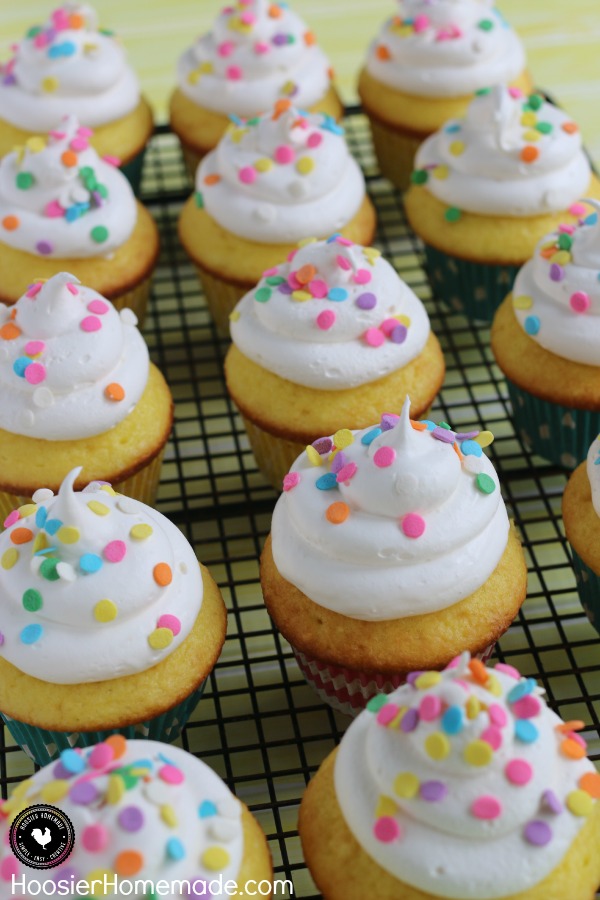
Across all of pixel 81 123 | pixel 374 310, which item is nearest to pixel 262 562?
pixel 374 310

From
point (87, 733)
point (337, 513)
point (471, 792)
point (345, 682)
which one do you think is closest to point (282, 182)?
point (337, 513)

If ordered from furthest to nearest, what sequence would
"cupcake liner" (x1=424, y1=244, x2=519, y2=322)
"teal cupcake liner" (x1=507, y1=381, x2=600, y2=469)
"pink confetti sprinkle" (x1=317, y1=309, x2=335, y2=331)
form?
"cupcake liner" (x1=424, y1=244, x2=519, y2=322) → "teal cupcake liner" (x1=507, y1=381, x2=600, y2=469) → "pink confetti sprinkle" (x1=317, y1=309, x2=335, y2=331)

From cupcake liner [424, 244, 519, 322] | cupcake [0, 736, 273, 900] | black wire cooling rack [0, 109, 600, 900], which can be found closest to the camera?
cupcake [0, 736, 273, 900]

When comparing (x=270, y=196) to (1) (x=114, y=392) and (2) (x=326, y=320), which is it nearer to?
(2) (x=326, y=320)

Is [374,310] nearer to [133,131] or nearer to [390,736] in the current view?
[390,736]

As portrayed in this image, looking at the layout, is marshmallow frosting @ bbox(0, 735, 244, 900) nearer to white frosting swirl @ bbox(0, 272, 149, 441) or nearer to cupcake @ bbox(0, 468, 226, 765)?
cupcake @ bbox(0, 468, 226, 765)

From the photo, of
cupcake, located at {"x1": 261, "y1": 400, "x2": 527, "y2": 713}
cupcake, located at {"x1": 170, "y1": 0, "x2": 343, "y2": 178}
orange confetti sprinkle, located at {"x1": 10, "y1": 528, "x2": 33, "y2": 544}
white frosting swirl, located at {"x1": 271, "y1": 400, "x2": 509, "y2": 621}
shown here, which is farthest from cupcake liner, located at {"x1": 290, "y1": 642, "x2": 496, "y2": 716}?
cupcake, located at {"x1": 170, "y1": 0, "x2": 343, "y2": 178}
